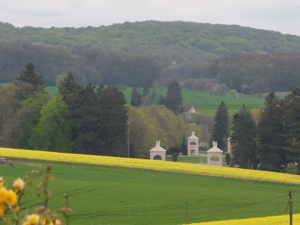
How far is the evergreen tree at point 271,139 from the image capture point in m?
74.9

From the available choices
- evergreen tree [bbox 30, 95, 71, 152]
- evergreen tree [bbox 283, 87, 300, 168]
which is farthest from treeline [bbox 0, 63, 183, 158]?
evergreen tree [bbox 283, 87, 300, 168]

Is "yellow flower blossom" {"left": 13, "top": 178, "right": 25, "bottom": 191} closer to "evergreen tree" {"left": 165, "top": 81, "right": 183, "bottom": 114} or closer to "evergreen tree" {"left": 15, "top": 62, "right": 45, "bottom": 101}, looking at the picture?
"evergreen tree" {"left": 15, "top": 62, "right": 45, "bottom": 101}

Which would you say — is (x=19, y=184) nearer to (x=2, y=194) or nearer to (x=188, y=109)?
(x=2, y=194)

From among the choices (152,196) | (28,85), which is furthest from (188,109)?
(152,196)

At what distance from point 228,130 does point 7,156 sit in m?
50.3

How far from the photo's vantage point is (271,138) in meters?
76.5

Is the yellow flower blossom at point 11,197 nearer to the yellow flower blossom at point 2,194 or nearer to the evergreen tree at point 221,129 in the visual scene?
the yellow flower blossom at point 2,194

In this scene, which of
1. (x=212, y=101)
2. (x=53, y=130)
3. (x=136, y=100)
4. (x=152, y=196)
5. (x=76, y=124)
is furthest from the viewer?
(x=212, y=101)

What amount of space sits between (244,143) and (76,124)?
50.4 ft

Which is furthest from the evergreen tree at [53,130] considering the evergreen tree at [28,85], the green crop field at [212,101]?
the green crop field at [212,101]

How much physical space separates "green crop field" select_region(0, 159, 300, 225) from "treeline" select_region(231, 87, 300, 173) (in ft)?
55.9

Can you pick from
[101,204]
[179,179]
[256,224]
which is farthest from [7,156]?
[256,224]

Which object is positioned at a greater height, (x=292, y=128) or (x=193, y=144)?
(x=292, y=128)

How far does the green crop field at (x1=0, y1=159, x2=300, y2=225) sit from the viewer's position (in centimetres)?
3741
